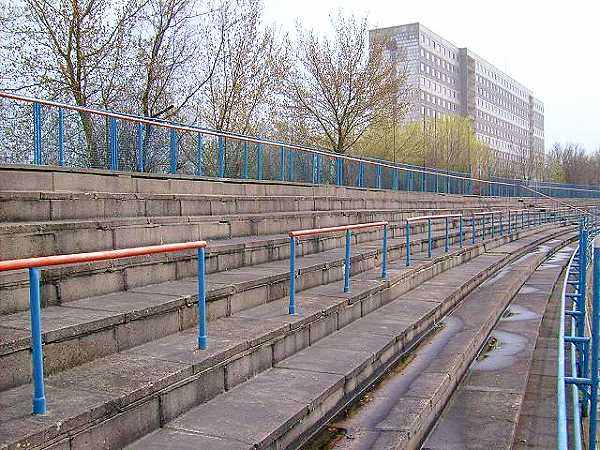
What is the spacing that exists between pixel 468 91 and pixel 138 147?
294 ft

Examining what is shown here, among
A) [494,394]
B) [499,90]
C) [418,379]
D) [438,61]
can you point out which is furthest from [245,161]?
[499,90]

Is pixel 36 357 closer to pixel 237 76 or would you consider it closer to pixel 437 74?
pixel 237 76

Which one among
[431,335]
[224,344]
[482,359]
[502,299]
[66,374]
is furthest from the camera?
[502,299]

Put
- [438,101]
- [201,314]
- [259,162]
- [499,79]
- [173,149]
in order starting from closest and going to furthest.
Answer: [201,314] → [173,149] → [259,162] → [438,101] → [499,79]

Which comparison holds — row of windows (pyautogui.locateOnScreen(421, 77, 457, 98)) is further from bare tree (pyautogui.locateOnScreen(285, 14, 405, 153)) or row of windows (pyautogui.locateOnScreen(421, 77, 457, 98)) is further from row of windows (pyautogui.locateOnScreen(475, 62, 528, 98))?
bare tree (pyautogui.locateOnScreen(285, 14, 405, 153))

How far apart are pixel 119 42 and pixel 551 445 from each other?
18.7 m

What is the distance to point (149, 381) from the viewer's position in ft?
13.5

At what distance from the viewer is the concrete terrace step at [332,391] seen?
410 centimetres

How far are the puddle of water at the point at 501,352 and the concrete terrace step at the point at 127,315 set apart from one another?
2281 mm

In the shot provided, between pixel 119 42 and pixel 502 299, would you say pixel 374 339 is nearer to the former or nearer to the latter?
pixel 502 299

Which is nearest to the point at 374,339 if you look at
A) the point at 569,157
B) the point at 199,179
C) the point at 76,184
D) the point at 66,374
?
the point at 66,374

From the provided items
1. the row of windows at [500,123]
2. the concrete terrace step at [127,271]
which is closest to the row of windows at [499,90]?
the row of windows at [500,123]

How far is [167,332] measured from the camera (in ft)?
17.9

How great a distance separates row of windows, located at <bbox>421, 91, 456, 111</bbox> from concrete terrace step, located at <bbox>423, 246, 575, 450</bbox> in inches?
2947
